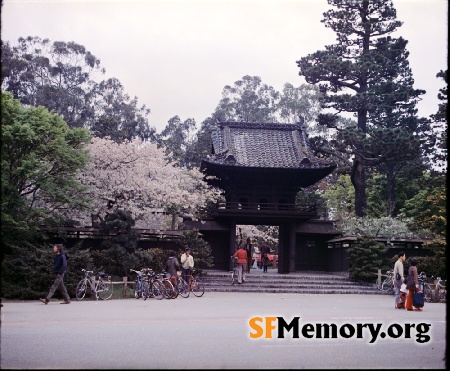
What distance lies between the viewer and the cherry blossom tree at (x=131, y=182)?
28.8 m

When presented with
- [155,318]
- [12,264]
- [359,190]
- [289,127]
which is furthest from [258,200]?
[155,318]

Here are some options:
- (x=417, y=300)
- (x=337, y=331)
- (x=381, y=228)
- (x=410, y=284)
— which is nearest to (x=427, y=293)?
(x=417, y=300)

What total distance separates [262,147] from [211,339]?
24471 millimetres

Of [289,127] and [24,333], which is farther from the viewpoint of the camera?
[289,127]

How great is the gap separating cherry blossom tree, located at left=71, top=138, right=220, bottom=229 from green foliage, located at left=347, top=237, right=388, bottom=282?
907 cm

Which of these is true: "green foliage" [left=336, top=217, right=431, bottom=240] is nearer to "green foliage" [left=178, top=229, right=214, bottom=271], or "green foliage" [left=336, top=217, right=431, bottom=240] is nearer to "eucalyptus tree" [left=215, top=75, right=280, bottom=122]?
"green foliage" [left=178, top=229, right=214, bottom=271]

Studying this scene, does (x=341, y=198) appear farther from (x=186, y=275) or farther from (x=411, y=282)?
(x=411, y=282)

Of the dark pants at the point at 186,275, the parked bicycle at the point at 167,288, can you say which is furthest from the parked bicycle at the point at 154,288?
the dark pants at the point at 186,275

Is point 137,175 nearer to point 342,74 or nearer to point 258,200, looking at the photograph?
point 258,200

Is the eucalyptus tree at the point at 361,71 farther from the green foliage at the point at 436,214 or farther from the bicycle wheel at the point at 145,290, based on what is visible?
the bicycle wheel at the point at 145,290

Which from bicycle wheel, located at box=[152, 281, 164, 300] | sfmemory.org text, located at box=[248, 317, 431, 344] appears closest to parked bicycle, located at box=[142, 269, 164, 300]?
bicycle wheel, located at box=[152, 281, 164, 300]

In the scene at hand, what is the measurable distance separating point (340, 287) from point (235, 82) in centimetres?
4799

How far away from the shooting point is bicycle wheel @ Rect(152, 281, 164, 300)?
2009 cm

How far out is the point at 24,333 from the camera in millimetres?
10727
